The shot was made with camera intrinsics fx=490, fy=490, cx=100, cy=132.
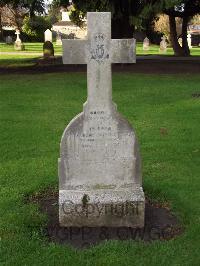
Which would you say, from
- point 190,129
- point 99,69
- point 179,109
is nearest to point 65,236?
point 99,69

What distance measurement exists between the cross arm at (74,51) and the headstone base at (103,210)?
1.46 m

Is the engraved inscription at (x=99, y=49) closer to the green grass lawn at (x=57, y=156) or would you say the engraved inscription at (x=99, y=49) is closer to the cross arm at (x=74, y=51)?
the cross arm at (x=74, y=51)

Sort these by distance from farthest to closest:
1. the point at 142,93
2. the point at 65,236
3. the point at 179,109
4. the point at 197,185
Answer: the point at 142,93 < the point at 179,109 < the point at 197,185 < the point at 65,236

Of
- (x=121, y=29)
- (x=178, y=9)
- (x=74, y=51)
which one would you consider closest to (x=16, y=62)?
(x=121, y=29)

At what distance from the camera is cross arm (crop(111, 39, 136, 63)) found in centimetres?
528

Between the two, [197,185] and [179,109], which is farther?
[179,109]

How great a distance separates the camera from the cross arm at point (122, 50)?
5281 mm

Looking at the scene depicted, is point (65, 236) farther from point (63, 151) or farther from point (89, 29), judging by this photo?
point (89, 29)

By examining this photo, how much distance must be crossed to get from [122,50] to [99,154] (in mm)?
1166

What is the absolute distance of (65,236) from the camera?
5.11m

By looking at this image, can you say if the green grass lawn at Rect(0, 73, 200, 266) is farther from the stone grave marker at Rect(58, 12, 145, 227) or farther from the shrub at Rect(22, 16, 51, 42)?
the shrub at Rect(22, 16, 51, 42)

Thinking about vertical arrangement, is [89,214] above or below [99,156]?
below

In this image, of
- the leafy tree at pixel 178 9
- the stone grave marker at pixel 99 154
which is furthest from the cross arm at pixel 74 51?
the leafy tree at pixel 178 9

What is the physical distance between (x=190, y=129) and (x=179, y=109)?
233 centimetres
